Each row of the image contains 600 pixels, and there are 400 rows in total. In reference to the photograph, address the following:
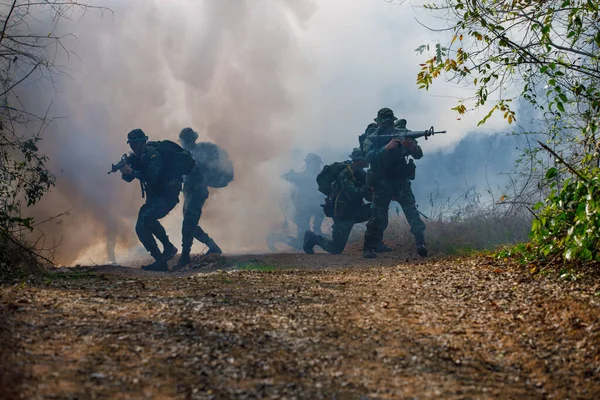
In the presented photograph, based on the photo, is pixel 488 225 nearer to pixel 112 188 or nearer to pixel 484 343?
pixel 484 343

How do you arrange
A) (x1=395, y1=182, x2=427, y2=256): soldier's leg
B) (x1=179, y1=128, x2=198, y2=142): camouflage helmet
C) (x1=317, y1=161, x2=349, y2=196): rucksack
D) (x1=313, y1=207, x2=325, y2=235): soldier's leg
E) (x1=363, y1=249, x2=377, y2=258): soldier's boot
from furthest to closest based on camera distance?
(x1=313, y1=207, x2=325, y2=235): soldier's leg → (x1=179, y1=128, x2=198, y2=142): camouflage helmet → (x1=317, y1=161, x2=349, y2=196): rucksack → (x1=363, y1=249, x2=377, y2=258): soldier's boot → (x1=395, y1=182, x2=427, y2=256): soldier's leg

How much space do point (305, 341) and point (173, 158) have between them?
35.7 feet

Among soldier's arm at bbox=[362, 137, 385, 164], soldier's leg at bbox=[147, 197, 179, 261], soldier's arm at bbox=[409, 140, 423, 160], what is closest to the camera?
soldier's arm at bbox=[409, 140, 423, 160]

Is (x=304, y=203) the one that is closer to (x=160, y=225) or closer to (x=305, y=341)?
(x=160, y=225)

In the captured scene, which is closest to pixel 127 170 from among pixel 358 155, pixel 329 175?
pixel 329 175

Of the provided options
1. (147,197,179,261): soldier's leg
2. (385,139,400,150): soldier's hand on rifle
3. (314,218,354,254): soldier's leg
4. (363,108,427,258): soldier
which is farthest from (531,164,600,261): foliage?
(147,197,179,261): soldier's leg

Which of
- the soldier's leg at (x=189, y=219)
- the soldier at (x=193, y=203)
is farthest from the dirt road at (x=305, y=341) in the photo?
the soldier at (x=193, y=203)

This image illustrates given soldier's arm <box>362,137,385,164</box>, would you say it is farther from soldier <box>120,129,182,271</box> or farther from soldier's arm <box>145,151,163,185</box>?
soldier's arm <box>145,151,163,185</box>

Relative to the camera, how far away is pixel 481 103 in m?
6.04

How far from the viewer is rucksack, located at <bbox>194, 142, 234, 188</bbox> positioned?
17.3m

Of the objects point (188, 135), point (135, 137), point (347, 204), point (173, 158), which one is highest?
point (188, 135)

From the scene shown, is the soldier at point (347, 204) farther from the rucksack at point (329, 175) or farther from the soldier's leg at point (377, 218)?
the soldier's leg at point (377, 218)

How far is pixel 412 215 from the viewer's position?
1218cm

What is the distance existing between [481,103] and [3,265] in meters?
5.35
